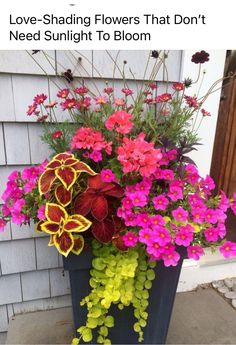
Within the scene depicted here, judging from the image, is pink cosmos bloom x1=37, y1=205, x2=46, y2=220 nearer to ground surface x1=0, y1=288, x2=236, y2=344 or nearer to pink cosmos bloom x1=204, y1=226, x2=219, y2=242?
pink cosmos bloom x1=204, y1=226, x2=219, y2=242

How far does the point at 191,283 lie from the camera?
6.00ft

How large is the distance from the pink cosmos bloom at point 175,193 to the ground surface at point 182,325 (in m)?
0.84

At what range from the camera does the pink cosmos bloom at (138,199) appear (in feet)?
3.15

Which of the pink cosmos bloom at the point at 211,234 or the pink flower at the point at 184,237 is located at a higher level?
the pink flower at the point at 184,237

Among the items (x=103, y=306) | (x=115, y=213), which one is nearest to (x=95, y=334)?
(x=103, y=306)

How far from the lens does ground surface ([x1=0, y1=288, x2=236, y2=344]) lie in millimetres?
1430

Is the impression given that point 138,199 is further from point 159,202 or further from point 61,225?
point 61,225

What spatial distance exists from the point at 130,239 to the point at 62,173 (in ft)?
1.05

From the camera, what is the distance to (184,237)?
95cm

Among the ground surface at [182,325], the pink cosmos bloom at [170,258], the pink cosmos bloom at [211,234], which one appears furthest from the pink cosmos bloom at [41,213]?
the ground surface at [182,325]

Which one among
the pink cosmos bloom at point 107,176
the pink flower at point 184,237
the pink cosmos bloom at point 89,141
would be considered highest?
the pink cosmos bloom at point 89,141

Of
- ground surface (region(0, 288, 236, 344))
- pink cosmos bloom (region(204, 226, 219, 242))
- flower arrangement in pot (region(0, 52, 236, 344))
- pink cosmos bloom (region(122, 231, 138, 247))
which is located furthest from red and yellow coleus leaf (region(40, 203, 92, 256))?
ground surface (region(0, 288, 236, 344))

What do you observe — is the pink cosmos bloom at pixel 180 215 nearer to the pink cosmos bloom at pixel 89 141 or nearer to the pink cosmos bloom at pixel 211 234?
the pink cosmos bloom at pixel 211 234

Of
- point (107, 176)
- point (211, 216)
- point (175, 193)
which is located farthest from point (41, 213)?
point (211, 216)
